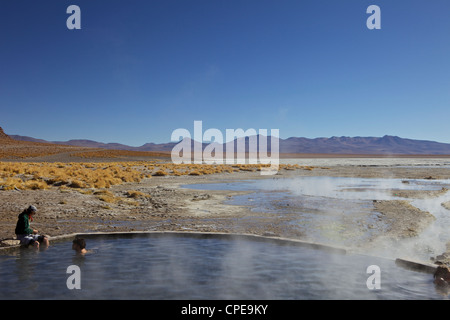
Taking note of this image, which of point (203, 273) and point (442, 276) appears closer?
point (442, 276)

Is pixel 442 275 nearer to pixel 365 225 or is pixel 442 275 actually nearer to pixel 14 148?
pixel 365 225

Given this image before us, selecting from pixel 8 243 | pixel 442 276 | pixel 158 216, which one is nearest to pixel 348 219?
pixel 158 216

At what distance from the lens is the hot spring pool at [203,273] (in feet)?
20.6

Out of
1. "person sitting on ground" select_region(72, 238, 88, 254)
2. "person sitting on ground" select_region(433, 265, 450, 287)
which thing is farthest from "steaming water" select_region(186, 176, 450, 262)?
"person sitting on ground" select_region(72, 238, 88, 254)

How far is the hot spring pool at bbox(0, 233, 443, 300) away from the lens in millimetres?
6289

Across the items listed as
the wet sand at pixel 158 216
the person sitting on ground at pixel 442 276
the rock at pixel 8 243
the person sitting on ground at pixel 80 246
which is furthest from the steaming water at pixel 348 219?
the rock at pixel 8 243

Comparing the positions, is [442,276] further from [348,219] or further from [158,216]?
[158,216]

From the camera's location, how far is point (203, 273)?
7340mm

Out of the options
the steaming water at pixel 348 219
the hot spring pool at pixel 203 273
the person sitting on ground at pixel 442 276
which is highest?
the person sitting on ground at pixel 442 276

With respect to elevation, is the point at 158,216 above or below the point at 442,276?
below

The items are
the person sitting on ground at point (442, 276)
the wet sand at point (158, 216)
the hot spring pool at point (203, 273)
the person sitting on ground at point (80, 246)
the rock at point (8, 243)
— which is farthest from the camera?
the wet sand at point (158, 216)

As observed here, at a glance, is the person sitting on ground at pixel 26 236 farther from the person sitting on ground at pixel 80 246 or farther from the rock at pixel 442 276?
the rock at pixel 442 276

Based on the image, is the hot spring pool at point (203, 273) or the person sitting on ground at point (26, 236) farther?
the person sitting on ground at point (26, 236)

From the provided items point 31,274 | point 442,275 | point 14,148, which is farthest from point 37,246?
point 14,148
